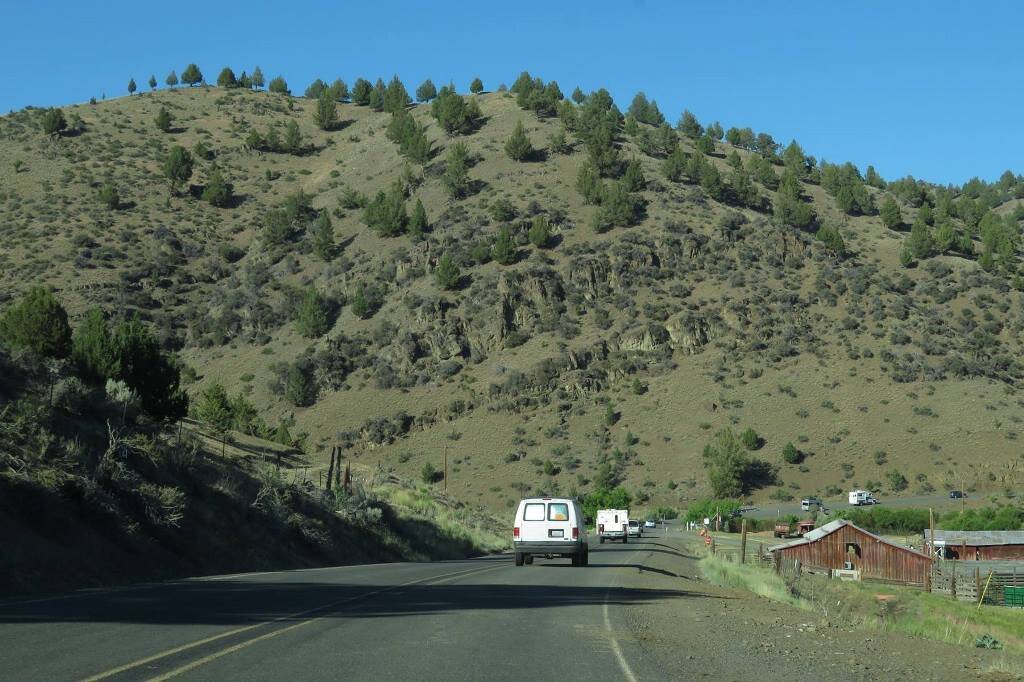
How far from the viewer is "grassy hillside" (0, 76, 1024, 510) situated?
297 ft

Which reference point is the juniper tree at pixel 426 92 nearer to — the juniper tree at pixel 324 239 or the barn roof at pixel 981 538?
the juniper tree at pixel 324 239

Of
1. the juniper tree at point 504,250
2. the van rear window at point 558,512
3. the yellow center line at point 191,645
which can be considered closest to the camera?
the yellow center line at point 191,645

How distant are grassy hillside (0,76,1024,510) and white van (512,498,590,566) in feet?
176

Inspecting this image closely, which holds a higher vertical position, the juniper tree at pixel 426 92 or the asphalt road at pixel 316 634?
the juniper tree at pixel 426 92

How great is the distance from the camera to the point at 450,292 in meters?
109

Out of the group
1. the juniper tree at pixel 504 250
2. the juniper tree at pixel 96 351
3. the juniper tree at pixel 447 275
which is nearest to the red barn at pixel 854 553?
the juniper tree at pixel 96 351

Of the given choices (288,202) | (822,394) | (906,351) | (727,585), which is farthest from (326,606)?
(288,202)

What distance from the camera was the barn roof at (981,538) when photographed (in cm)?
6278

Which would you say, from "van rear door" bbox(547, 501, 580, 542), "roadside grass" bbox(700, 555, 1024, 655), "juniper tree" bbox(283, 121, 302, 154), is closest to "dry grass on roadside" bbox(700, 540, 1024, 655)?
"roadside grass" bbox(700, 555, 1024, 655)

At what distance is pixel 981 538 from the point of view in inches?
2489

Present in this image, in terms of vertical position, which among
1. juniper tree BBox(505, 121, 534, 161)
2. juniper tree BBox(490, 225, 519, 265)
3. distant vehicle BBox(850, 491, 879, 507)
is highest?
juniper tree BBox(505, 121, 534, 161)

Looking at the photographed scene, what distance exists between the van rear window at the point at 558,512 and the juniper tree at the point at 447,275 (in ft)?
262

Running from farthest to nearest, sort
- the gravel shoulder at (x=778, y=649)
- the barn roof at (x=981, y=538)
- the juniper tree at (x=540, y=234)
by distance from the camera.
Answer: the juniper tree at (x=540, y=234), the barn roof at (x=981, y=538), the gravel shoulder at (x=778, y=649)

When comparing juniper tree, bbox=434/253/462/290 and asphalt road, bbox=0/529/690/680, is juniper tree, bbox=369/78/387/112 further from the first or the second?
asphalt road, bbox=0/529/690/680
